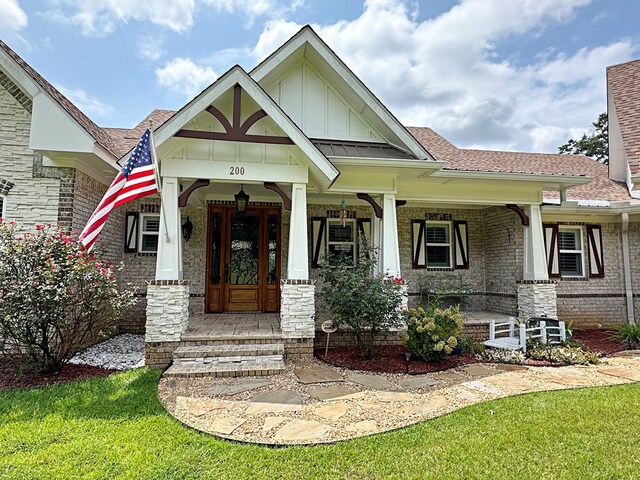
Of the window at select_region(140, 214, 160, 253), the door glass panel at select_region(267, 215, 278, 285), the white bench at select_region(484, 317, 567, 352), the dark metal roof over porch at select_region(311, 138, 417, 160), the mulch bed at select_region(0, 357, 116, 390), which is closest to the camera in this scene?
the mulch bed at select_region(0, 357, 116, 390)

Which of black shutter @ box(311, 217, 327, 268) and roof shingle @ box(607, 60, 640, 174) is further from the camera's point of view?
black shutter @ box(311, 217, 327, 268)

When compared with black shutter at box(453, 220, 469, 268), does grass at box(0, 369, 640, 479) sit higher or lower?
lower

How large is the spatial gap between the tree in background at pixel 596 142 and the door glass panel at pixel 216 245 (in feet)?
93.0

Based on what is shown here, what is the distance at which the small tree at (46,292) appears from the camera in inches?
185

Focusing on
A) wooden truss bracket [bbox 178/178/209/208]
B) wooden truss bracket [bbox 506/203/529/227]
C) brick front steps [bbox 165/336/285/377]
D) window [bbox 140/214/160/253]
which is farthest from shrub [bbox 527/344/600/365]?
window [bbox 140/214/160/253]

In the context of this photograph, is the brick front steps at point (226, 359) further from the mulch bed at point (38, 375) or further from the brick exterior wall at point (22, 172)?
the brick exterior wall at point (22, 172)

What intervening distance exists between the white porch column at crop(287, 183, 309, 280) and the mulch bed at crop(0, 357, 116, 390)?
10.3 feet

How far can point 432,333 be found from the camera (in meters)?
5.62

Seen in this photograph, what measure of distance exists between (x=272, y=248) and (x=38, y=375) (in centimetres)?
480

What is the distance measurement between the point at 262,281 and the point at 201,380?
12.0 ft

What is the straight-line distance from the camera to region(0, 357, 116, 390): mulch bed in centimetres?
464

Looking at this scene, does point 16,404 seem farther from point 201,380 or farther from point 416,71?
point 416,71

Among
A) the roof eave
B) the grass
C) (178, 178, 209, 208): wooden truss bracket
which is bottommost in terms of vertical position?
the grass

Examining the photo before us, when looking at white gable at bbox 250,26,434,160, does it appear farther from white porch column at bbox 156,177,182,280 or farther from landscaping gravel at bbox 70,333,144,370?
landscaping gravel at bbox 70,333,144,370
